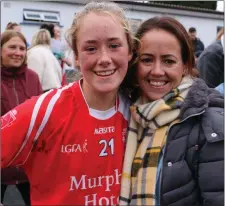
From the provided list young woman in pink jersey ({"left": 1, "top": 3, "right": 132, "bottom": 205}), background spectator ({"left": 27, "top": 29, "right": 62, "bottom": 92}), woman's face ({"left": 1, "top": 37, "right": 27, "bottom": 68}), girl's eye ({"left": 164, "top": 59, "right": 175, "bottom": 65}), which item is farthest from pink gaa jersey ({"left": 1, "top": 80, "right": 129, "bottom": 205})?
background spectator ({"left": 27, "top": 29, "right": 62, "bottom": 92})

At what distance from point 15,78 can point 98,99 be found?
2205 mm

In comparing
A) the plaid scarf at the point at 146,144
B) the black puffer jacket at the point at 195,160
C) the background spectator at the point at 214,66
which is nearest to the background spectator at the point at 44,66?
the background spectator at the point at 214,66

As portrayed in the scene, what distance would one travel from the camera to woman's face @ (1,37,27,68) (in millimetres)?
3711

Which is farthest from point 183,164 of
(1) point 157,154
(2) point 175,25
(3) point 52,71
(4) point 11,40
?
(3) point 52,71

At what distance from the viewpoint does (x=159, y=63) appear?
1634 millimetres

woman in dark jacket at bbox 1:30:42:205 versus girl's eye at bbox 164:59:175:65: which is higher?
girl's eye at bbox 164:59:175:65

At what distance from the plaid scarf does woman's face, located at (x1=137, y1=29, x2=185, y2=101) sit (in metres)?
0.05

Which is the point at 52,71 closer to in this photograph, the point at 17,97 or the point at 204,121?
the point at 17,97

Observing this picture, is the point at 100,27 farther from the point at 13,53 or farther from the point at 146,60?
the point at 13,53

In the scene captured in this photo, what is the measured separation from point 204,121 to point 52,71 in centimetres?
357

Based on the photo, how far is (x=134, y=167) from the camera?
1560 millimetres

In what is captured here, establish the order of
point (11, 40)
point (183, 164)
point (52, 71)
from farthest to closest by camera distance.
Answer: point (52, 71)
point (11, 40)
point (183, 164)

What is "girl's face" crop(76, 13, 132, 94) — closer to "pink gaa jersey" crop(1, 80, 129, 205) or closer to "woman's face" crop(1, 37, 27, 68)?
"pink gaa jersey" crop(1, 80, 129, 205)

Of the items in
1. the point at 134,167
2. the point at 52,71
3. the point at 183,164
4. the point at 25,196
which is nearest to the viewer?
the point at 183,164
